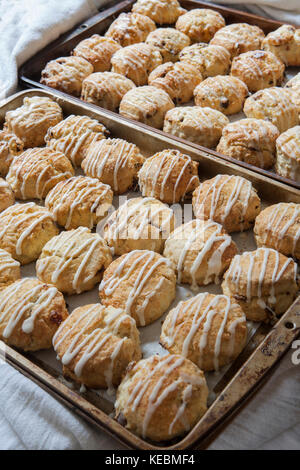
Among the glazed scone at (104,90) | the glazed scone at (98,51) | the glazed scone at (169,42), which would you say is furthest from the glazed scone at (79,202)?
the glazed scone at (169,42)

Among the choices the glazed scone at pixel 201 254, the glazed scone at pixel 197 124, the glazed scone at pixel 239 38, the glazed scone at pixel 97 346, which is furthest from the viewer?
the glazed scone at pixel 239 38

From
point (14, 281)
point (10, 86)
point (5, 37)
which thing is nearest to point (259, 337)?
point (14, 281)

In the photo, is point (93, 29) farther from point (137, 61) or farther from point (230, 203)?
point (230, 203)

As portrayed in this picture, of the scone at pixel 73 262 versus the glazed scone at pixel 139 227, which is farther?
the glazed scone at pixel 139 227

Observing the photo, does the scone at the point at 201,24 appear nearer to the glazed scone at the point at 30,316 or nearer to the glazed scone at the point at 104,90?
the glazed scone at the point at 104,90

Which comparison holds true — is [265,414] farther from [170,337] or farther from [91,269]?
[91,269]

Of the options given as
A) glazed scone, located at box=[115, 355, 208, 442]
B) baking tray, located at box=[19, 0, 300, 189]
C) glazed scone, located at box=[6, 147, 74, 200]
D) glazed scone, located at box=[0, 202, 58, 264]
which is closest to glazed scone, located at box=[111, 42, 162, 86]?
baking tray, located at box=[19, 0, 300, 189]
